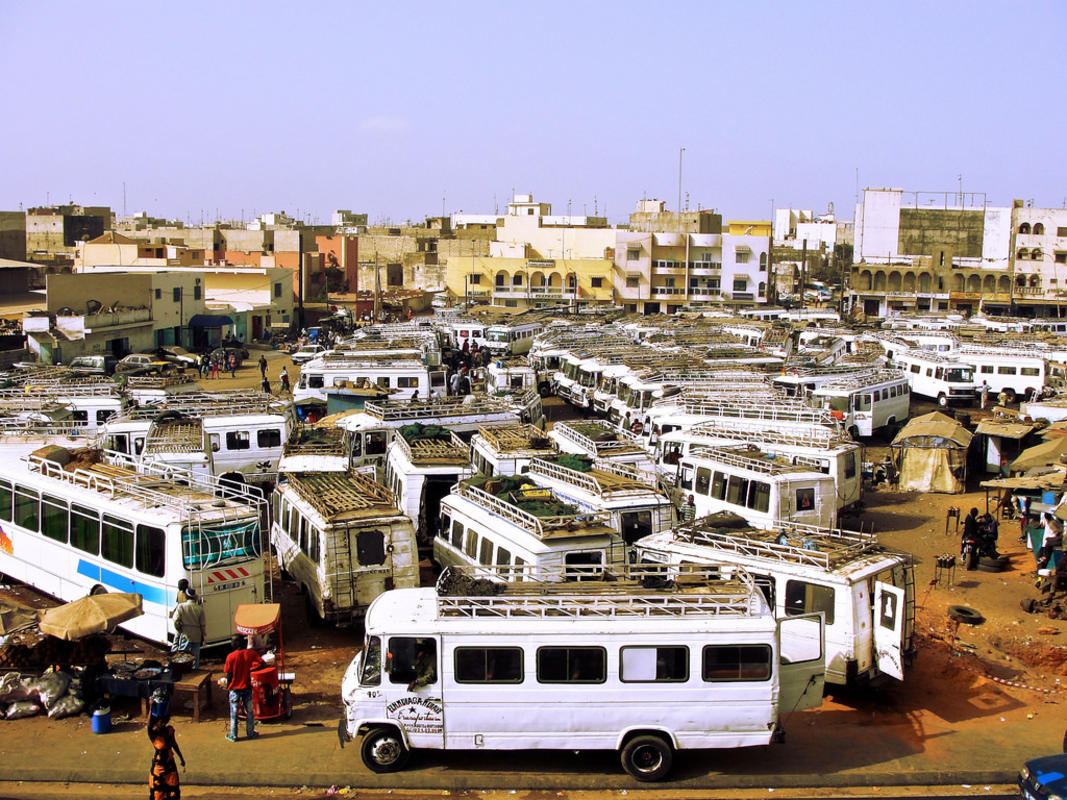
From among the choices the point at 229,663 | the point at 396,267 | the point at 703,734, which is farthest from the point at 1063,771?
the point at 396,267

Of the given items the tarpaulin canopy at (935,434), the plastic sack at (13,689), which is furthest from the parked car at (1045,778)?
the tarpaulin canopy at (935,434)

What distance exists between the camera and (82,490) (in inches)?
543

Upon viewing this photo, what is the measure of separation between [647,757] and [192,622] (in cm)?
545

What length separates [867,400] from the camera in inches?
1164

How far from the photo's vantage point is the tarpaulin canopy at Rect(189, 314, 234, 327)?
172 ft

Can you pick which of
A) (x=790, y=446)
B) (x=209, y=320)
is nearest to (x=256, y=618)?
(x=790, y=446)

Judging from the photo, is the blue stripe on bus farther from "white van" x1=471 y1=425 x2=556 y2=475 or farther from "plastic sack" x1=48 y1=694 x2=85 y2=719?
"white van" x1=471 y1=425 x2=556 y2=475

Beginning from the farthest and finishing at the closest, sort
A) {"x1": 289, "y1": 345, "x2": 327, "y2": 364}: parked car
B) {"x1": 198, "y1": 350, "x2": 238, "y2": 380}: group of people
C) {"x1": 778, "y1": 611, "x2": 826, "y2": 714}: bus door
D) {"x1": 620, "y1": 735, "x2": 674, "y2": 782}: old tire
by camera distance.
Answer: {"x1": 289, "y1": 345, "x2": 327, "y2": 364}: parked car < {"x1": 198, "y1": 350, "x2": 238, "y2": 380}: group of people < {"x1": 778, "y1": 611, "x2": 826, "y2": 714}: bus door < {"x1": 620, "y1": 735, "x2": 674, "y2": 782}: old tire

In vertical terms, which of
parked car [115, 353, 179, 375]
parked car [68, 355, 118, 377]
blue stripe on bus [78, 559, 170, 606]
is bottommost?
blue stripe on bus [78, 559, 170, 606]

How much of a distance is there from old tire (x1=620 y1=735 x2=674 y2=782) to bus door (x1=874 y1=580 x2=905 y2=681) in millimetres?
3120

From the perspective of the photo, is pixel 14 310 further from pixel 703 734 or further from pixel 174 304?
pixel 703 734

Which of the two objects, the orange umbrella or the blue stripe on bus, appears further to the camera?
the blue stripe on bus

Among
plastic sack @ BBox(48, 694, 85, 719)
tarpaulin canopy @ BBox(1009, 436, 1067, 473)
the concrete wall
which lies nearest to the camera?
plastic sack @ BBox(48, 694, 85, 719)

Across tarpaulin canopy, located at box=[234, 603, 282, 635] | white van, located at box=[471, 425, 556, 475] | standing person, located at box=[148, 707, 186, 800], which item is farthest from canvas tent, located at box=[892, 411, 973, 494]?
standing person, located at box=[148, 707, 186, 800]
